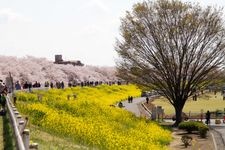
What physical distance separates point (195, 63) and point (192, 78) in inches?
58.3

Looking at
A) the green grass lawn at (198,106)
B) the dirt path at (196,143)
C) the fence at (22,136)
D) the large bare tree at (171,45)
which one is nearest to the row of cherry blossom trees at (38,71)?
the green grass lawn at (198,106)

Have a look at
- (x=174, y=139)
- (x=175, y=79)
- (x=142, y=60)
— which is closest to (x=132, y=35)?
(x=142, y=60)

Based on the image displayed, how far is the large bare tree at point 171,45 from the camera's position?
44906 mm

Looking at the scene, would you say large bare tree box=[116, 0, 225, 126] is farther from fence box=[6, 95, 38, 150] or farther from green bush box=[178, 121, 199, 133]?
fence box=[6, 95, 38, 150]

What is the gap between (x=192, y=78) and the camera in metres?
46.1

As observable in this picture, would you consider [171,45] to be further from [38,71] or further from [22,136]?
[38,71]

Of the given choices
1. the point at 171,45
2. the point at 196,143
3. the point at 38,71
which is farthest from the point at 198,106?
the point at 38,71

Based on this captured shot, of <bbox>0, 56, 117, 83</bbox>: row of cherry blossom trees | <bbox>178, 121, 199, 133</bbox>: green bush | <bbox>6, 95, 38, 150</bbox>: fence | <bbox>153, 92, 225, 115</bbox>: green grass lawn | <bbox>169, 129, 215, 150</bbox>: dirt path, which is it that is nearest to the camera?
<bbox>6, 95, 38, 150</bbox>: fence

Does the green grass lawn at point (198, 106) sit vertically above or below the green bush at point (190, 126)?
above

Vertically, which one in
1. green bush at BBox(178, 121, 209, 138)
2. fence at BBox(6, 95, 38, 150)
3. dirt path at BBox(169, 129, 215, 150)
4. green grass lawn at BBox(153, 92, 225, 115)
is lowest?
dirt path at BBox(169, 129, 215, 150)

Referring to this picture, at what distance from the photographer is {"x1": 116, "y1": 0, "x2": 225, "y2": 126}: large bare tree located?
4491 cm

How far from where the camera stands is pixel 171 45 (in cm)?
4491

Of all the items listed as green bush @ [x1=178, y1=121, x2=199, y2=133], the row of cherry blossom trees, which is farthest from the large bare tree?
the row of cherry blossom trees

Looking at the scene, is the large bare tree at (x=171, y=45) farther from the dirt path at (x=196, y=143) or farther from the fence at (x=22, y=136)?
the fence at (x=22, y=136)
